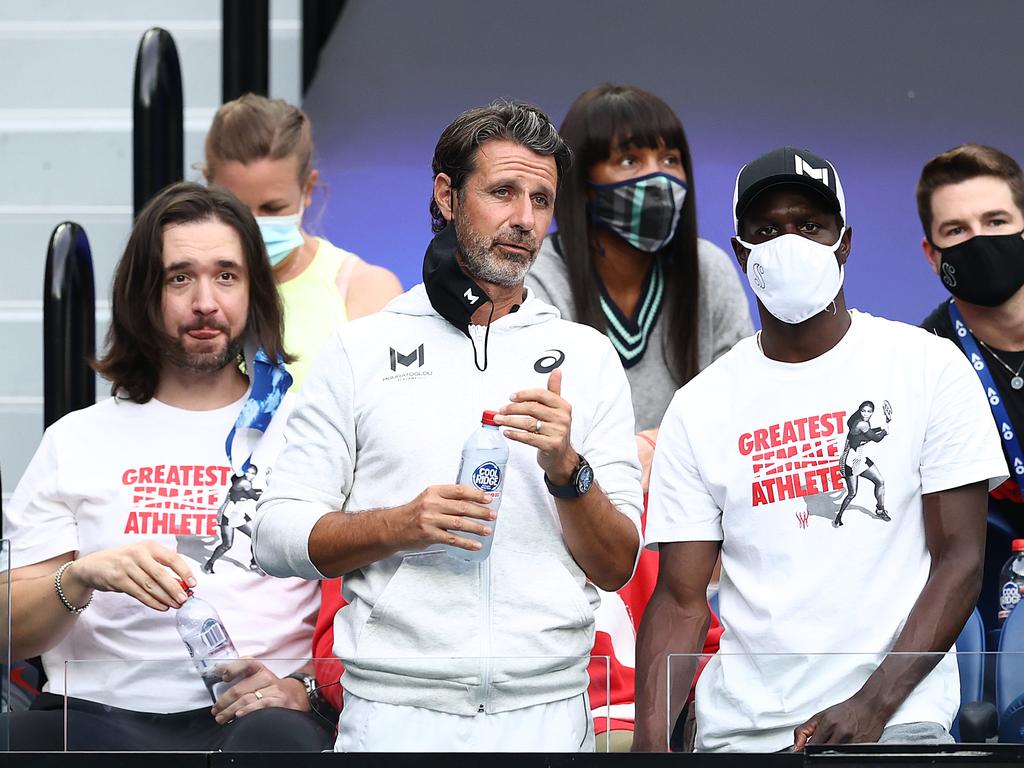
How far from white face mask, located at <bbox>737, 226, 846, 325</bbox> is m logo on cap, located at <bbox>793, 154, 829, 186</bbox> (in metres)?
0.10

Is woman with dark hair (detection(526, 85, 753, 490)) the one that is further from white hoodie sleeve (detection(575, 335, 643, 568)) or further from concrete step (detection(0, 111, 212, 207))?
concrete step (detection(0, 111, 212, 207))

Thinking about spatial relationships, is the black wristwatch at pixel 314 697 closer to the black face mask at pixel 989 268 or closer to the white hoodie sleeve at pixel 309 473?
the white hoodie sleeve at pixel 309 473

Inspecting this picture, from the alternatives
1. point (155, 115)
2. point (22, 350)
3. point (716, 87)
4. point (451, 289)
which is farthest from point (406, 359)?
point (716, 87)

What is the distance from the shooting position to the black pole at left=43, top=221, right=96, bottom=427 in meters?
3.73

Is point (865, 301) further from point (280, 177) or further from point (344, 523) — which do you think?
point (344, 523)

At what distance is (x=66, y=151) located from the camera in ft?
16.3

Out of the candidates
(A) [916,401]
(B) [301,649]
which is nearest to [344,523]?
(B) [301,649]

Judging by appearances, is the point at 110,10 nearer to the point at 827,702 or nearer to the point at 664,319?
the point at 664,319

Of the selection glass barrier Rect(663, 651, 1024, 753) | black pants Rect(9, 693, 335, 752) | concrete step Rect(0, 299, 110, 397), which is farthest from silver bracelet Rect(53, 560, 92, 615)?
concrete step Rect(0, 299, 110, 397)

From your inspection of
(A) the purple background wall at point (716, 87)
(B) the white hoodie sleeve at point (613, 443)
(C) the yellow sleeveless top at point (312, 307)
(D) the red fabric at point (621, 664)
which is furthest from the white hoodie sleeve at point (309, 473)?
(A) the purple background wall at point (716, 87)

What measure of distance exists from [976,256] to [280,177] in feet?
5.45

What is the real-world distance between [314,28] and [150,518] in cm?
266

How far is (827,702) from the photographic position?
2.16 metres

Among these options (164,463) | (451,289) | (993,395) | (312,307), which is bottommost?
(164,463)
